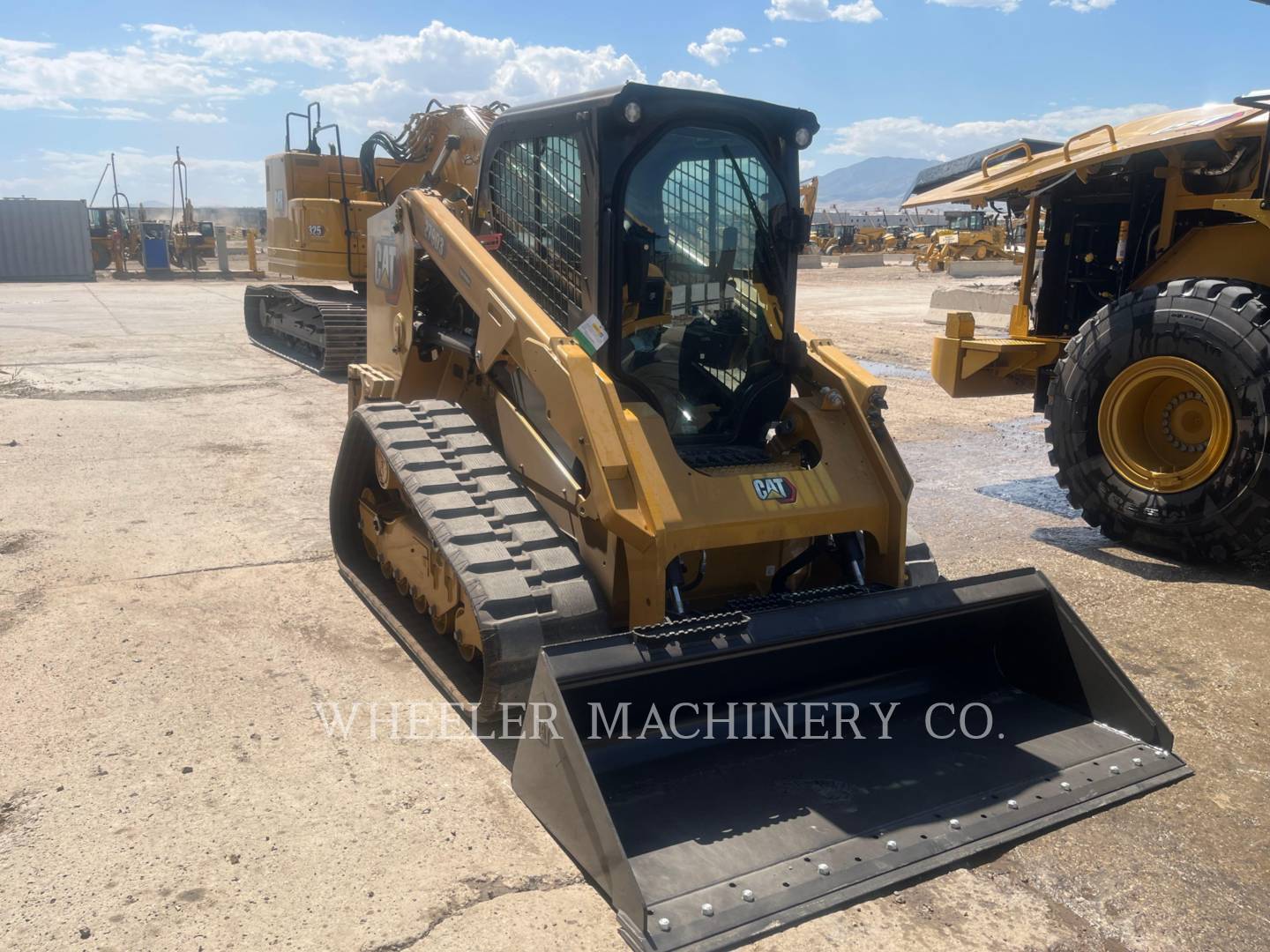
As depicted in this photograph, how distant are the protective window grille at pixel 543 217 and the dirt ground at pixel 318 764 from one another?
65.9 inches

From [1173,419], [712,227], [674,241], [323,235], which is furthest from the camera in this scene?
[323,235]

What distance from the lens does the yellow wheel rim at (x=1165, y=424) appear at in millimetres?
5617

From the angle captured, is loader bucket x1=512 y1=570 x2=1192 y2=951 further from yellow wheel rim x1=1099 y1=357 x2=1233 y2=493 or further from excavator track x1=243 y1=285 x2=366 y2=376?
excavator track x1=243 y1=285 x2=366 y2=376

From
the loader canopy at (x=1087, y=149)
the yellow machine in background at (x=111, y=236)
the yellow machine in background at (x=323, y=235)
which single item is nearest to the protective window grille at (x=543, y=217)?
the loader canopy at (x=1087, y=149)

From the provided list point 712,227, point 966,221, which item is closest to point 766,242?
point 712,227

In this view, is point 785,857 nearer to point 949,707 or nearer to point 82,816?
point 949,707

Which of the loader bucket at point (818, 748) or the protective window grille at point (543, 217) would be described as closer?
the loader bucket at point (818, 748)

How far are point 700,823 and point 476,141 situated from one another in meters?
6.09

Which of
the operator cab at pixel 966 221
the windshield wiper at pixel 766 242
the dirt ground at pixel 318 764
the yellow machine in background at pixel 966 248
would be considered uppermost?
the operator cab at pixel 966 221

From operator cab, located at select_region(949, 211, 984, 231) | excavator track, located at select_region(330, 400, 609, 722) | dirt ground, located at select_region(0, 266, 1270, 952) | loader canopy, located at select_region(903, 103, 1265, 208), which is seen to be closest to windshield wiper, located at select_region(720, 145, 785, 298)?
excavator track, located at select_region(330, 400, 609, 722)

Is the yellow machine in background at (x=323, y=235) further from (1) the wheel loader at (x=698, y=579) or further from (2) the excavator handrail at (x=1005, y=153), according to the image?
(1) the wheel loader at (x=698, y=579)

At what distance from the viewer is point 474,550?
11.8 feet

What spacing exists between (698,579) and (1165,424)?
12.0 feet

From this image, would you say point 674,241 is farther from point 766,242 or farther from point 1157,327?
point 1157,327
